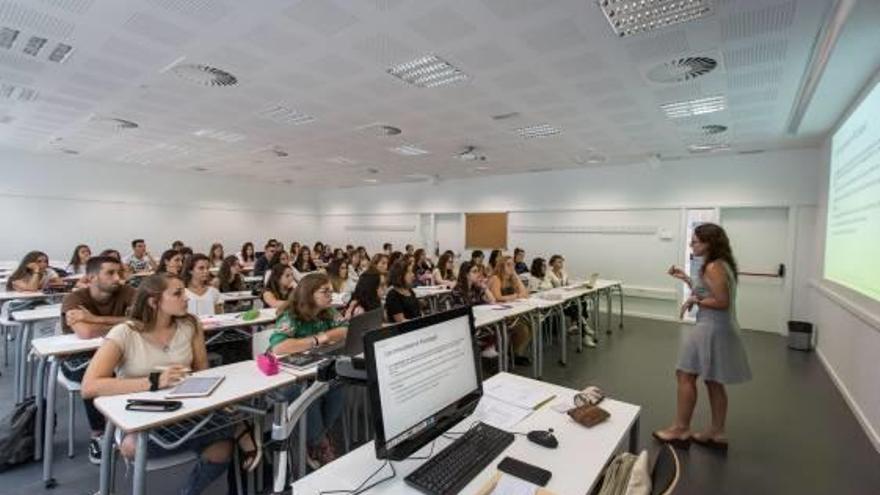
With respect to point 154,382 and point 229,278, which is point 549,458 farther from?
point 229,278

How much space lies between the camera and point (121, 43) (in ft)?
11.4

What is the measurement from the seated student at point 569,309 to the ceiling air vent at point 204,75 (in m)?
5.22

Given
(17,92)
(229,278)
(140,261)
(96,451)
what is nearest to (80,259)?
(140,261)

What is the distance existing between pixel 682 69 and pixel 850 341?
10.1 ft

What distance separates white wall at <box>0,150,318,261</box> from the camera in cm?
874

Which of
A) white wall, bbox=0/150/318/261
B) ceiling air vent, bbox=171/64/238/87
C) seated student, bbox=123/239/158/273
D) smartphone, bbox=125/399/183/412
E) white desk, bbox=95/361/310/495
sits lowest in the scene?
white desk, bbox=95/361/310/495

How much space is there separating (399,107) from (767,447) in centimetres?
480

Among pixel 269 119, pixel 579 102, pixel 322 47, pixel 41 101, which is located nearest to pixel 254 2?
pixel 322 47

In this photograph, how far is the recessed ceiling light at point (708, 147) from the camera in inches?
263

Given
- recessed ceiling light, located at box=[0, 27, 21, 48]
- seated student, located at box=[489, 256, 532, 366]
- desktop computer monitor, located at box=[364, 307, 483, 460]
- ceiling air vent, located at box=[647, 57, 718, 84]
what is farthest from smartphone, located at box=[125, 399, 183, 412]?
ceiling air vent, located at box=[647, 57, 718, 84]

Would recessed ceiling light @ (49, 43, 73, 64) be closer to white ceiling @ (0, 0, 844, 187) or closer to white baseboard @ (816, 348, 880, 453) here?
white ceiling @ (0, 0, 844, 187)

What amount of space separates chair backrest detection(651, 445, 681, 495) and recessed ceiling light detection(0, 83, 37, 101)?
690 centimetres

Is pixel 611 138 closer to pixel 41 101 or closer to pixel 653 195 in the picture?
pixel 653 195

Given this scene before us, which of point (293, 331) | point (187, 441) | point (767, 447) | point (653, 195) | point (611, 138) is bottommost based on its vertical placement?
point (767, 447)
